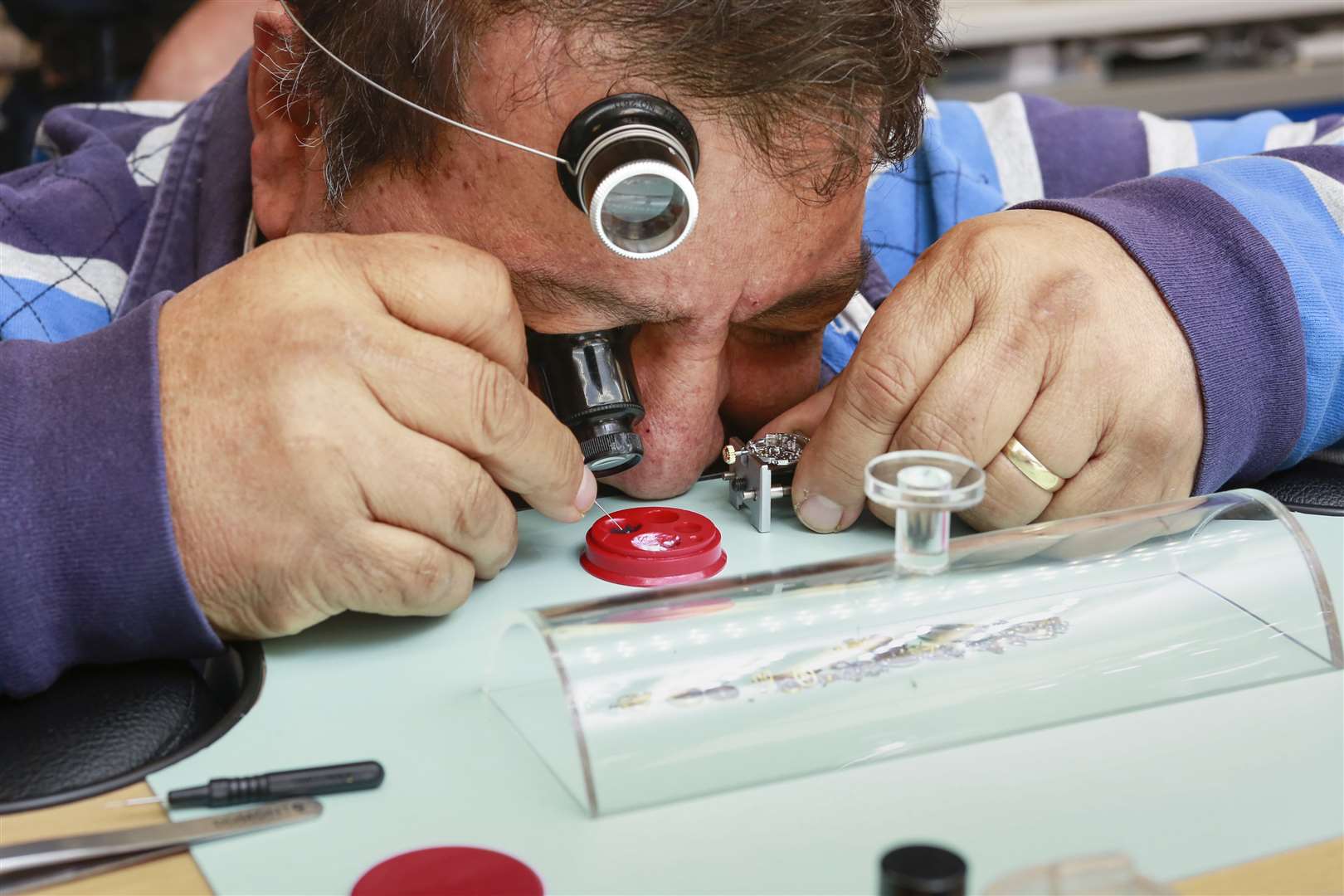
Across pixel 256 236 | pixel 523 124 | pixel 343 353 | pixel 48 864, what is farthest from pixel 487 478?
pixel 256 236

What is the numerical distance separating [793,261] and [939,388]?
15 cm

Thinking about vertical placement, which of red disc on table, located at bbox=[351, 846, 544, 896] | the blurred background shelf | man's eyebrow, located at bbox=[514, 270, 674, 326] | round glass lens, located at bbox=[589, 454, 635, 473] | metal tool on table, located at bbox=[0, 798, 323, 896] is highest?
man's eyebrow, located at bbox=[514, 270, 674, 326]

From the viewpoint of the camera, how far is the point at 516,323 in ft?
3.05

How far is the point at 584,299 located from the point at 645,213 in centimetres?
12

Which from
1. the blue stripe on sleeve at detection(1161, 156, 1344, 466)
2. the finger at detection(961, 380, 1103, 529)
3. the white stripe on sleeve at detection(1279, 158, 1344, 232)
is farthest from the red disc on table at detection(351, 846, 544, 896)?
the white stripe on sleeve at detection(1279, 158, 1344, 232)

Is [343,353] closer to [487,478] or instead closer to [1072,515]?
[487,478]

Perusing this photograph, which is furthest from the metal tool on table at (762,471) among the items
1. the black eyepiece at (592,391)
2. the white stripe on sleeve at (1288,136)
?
the white stripe on sleeve at (1288,136)

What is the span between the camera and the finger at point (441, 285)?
2.91ft

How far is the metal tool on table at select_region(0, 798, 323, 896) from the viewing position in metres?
0.64

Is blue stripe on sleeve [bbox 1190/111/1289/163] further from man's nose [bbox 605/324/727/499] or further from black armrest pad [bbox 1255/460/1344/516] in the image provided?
man's nose [bbox 605/324/727/499]

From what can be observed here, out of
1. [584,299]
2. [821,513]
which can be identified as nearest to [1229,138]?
[821,513]

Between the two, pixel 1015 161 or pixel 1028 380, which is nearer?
pixel 1028 380

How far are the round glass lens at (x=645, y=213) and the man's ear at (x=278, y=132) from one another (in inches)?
13.1

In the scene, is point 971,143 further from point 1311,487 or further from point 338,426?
point 338,426
